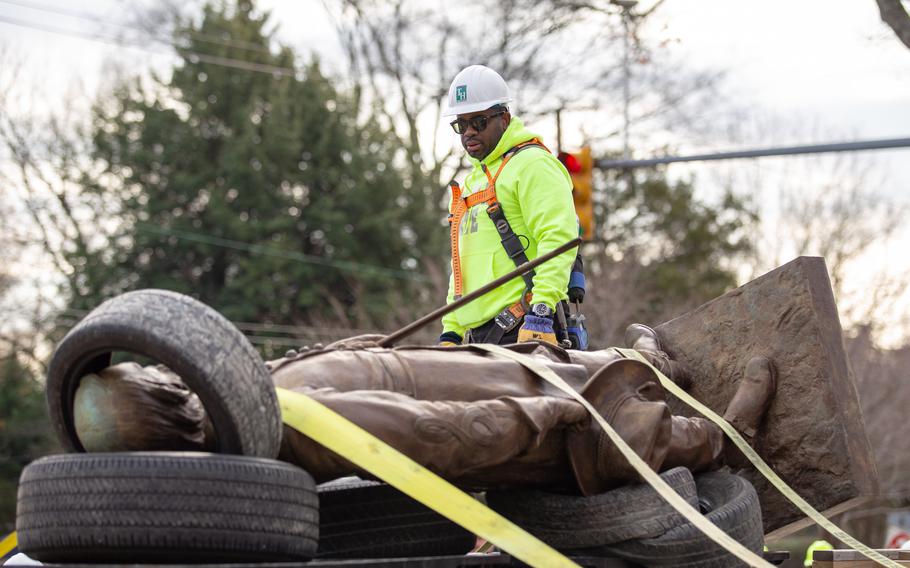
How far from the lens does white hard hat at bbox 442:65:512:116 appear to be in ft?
21.6

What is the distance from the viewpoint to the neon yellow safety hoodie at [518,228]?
620cm

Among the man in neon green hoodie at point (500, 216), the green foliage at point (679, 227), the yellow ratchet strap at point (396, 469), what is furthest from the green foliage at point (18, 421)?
the yellow ratchet strap at point (396, 469)

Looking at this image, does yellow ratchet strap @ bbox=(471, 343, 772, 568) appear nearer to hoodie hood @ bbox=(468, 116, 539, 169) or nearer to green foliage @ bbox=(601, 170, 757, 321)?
hoodie hood @ bbox=(468, 116, 539, 169)

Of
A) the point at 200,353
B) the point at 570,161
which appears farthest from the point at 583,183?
the point at 200,353

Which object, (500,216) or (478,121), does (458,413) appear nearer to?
(500,216)

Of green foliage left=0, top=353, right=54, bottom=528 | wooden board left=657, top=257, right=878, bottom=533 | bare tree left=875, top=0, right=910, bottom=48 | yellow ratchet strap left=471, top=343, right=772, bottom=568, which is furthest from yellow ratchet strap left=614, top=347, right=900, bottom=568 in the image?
green foliage left=0, top=353, right=54, bottom=528

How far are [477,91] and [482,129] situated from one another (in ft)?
0.61

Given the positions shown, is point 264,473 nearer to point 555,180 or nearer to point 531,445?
point 531,445

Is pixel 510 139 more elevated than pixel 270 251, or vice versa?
pixel 510 139

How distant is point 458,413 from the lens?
175 inches

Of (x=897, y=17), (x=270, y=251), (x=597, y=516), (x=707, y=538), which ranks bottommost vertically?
(x=707, y=538)

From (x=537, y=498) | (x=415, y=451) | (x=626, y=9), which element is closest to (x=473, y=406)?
(x=415, y=451)

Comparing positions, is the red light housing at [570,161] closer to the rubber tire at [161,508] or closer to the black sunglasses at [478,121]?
the black sunglasses at [478,121]

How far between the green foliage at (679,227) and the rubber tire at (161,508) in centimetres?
3080
